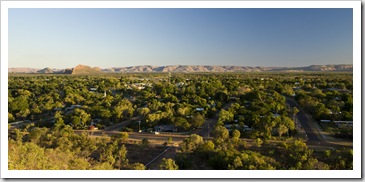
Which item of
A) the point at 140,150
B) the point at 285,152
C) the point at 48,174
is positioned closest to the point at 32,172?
the point at 48,174

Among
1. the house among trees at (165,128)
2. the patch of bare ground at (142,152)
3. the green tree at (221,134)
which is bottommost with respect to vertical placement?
the patch of bare ground at (142,152)

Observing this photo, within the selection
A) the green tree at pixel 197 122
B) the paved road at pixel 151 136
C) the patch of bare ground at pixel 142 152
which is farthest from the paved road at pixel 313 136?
the patch of bare ground at pixel 142 152

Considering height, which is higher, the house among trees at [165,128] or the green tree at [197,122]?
the green tree at [197,122]

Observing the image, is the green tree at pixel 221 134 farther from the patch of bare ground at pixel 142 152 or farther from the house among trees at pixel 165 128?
the house among trees at pixel 165 128

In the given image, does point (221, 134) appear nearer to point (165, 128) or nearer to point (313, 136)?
point (165, 128)

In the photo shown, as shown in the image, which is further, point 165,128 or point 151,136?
point 165,128

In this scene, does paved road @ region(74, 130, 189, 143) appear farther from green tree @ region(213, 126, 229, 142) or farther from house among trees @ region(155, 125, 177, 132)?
green tree @ region(213, 126, 229, 142)

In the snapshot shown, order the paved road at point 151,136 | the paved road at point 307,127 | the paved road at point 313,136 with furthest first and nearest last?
the paved road at point 307,127, the paved road at point 151,136, the paved road at point 313,136

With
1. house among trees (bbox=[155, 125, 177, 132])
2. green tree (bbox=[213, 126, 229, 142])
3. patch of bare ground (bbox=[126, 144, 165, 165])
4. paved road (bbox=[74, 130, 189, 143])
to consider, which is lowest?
patch of bare ground (bbox=[126, 144, 165, 165])

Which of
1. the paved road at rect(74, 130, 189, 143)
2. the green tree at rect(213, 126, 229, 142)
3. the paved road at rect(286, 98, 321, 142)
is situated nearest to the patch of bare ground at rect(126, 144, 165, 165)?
the paved road at rect(74, 130, 189, 143)

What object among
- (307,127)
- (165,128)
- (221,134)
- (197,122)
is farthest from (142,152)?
(307,127)

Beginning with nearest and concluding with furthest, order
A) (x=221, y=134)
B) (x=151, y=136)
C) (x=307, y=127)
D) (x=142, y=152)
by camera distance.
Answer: (x=142, y=152) → (x=221, y=134) → (x=151, y=136) → (x=307, y=127)

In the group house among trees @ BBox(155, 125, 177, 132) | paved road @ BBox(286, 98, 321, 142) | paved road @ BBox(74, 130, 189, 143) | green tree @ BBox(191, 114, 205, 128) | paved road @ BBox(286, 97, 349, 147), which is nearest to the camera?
paved road @ BBox(286, 97, 349, 147)

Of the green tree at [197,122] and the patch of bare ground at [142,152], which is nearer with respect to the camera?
the patch of bare ground at [142,152]
